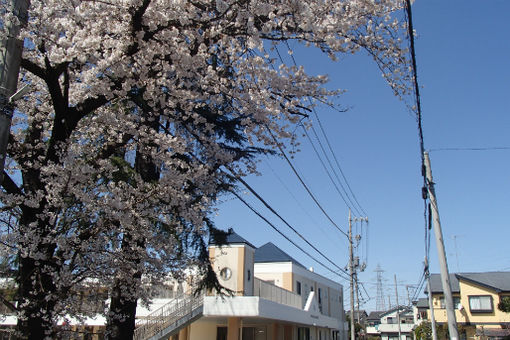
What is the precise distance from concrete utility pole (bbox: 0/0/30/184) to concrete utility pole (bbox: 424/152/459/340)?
1057 centimetres

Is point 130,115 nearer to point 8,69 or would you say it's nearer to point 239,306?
point 8,69

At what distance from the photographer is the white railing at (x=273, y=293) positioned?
66.3ft

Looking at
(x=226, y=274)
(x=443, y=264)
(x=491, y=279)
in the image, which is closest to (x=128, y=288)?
(x=443, y=264)

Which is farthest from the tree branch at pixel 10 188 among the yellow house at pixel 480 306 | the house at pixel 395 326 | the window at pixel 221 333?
the house at pixel 395 326

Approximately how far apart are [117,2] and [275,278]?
25.5m

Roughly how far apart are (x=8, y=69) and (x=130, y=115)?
3250 millimetres

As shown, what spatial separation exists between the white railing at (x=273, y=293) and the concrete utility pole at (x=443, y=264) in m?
9.92

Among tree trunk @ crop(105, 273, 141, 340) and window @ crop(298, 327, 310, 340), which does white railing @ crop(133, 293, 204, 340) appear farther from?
window @ crop(298, 327, 310, 340)

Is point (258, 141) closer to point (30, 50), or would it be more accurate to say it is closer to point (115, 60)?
point (115, 60)

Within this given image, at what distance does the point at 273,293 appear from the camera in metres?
22.1

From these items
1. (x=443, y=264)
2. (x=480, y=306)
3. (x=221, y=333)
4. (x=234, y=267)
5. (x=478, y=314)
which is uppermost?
(x=234, y=267)

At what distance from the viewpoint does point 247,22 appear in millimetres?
6480

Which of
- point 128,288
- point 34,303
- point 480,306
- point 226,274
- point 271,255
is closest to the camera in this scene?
point 34,303

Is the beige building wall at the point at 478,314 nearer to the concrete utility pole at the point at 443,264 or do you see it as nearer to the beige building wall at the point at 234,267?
the beige building wall at the point at 234,267
